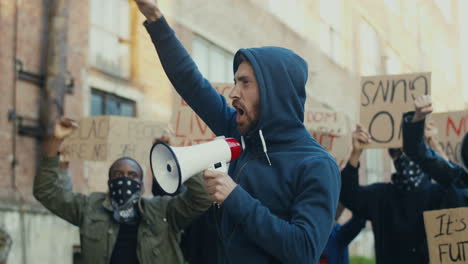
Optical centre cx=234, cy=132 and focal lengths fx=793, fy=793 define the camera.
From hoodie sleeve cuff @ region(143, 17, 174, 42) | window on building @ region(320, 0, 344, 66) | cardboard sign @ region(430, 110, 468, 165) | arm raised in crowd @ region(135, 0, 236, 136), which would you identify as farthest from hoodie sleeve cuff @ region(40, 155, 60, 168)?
window on building @ region(320, 0, 344, 66)

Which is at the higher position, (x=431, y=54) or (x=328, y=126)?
(x=431, y=54)

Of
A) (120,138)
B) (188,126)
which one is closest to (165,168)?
(188,126)

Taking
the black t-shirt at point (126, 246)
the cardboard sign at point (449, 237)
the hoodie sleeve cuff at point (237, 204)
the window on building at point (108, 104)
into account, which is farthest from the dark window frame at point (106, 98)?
the hoodie sleeve cuff at point (237, 204)

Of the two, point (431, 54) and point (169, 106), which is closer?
point (169, 106)

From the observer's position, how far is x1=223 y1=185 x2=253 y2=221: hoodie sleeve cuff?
2.50m

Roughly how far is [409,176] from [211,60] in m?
10.5

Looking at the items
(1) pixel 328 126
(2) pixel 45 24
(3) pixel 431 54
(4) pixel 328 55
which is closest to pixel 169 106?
(2) pixel 45 24

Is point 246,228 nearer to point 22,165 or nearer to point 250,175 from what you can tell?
point 250,175

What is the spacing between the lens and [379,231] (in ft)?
18.3

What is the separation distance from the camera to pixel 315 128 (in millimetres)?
7574


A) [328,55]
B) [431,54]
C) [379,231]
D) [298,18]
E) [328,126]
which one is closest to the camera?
[379,231]

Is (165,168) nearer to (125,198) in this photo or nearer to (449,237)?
(449,237)

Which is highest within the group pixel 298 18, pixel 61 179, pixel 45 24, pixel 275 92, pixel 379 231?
pixel 298 18

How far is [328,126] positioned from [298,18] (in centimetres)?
1390
